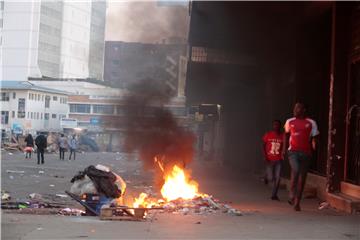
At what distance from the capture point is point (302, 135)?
8109mm

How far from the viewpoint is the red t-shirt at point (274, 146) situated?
10195mm

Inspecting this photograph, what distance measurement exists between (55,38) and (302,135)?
120 feet

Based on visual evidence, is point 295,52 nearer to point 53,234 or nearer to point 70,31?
point 53,234

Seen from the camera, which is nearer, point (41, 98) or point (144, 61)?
point (144, 61)

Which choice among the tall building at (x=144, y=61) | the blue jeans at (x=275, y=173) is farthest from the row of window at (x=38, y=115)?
the blue jeans at (x=275, y=173)

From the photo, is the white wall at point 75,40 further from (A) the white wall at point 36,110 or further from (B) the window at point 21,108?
(B) the window at point 21,108

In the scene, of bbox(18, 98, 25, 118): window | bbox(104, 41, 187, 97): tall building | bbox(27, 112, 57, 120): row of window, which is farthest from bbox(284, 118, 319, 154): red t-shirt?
bbox(27, 112, 57, 120): row of window

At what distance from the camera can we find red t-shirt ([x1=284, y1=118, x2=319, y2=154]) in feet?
26.6

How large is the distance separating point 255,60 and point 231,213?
388 inches

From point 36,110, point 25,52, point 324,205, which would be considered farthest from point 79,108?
point 324,205

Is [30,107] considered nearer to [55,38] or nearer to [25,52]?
[25,52]

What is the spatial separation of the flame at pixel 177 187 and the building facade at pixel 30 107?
51170 millimetres

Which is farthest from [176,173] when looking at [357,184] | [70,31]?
[70,31]

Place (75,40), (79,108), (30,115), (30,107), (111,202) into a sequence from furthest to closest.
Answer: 1. (79,108)
2. (30,115)
3. (30,107)
4. (75,40)
5. (111,202)
